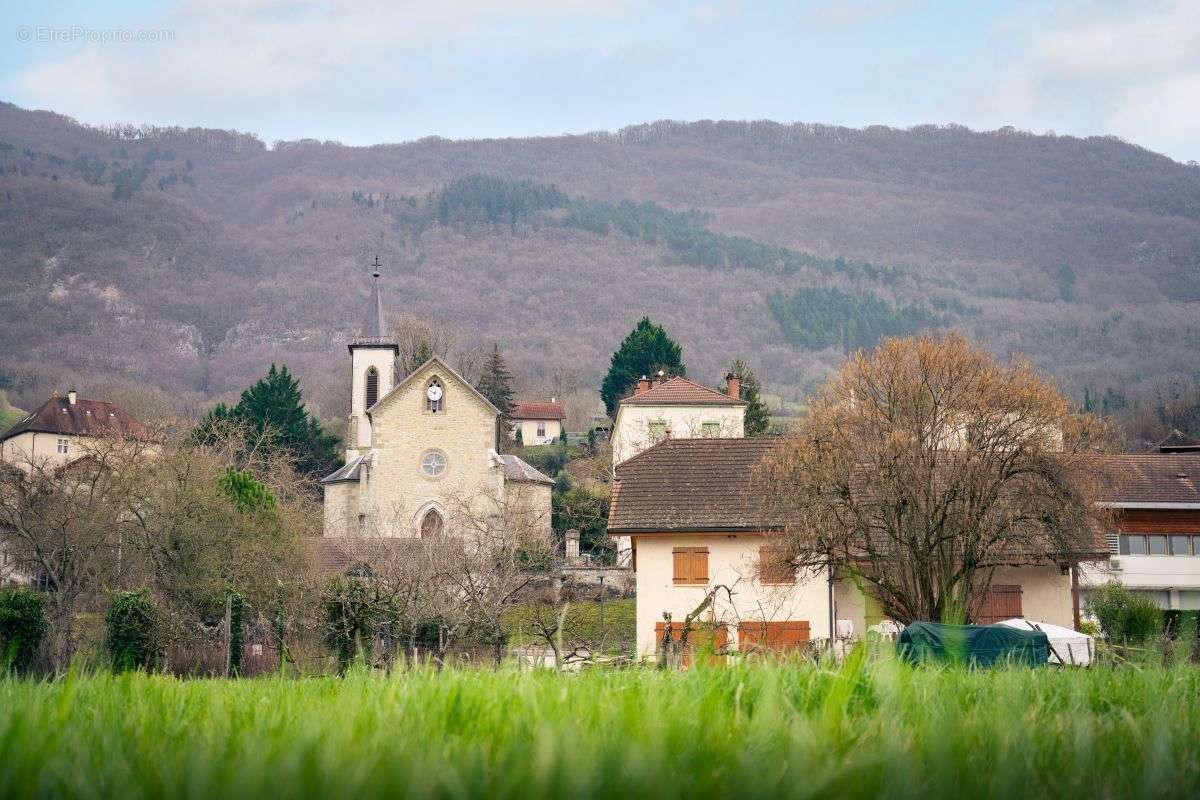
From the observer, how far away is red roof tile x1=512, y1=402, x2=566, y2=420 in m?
116

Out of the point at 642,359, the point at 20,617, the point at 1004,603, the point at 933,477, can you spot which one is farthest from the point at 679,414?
the point at 20,617

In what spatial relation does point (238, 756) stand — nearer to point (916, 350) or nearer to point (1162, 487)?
point (916, 350)

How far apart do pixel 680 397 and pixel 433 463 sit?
46.2ft

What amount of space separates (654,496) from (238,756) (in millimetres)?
29343

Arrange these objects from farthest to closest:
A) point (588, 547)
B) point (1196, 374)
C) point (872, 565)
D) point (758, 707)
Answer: point (1196, 374), point (588, 547), point (872, 565), point (758, 707)

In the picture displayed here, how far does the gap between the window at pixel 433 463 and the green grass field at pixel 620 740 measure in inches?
2214

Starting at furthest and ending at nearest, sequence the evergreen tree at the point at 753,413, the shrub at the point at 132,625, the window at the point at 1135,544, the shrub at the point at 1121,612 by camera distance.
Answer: the evergreen tree at the point at 753,413, the window at the point at 1135,544, the shrub at the point at 1121,612, the shrub at the point at 132,625

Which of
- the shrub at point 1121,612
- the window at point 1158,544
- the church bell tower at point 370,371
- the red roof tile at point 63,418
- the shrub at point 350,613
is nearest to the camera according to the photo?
the shrub at point 350,613

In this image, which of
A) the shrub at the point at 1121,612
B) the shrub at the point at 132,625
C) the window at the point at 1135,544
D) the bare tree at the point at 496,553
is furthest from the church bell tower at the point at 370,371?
the shrub at the point at 1121,612

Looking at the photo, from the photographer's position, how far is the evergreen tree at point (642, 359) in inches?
3612

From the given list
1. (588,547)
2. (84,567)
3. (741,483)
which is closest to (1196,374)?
(588,547)

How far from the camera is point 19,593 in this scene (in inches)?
941

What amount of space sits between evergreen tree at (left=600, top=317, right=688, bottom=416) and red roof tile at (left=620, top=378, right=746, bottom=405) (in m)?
21.8

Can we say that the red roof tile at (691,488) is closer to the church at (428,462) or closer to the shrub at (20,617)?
the shrub at (20,617)
